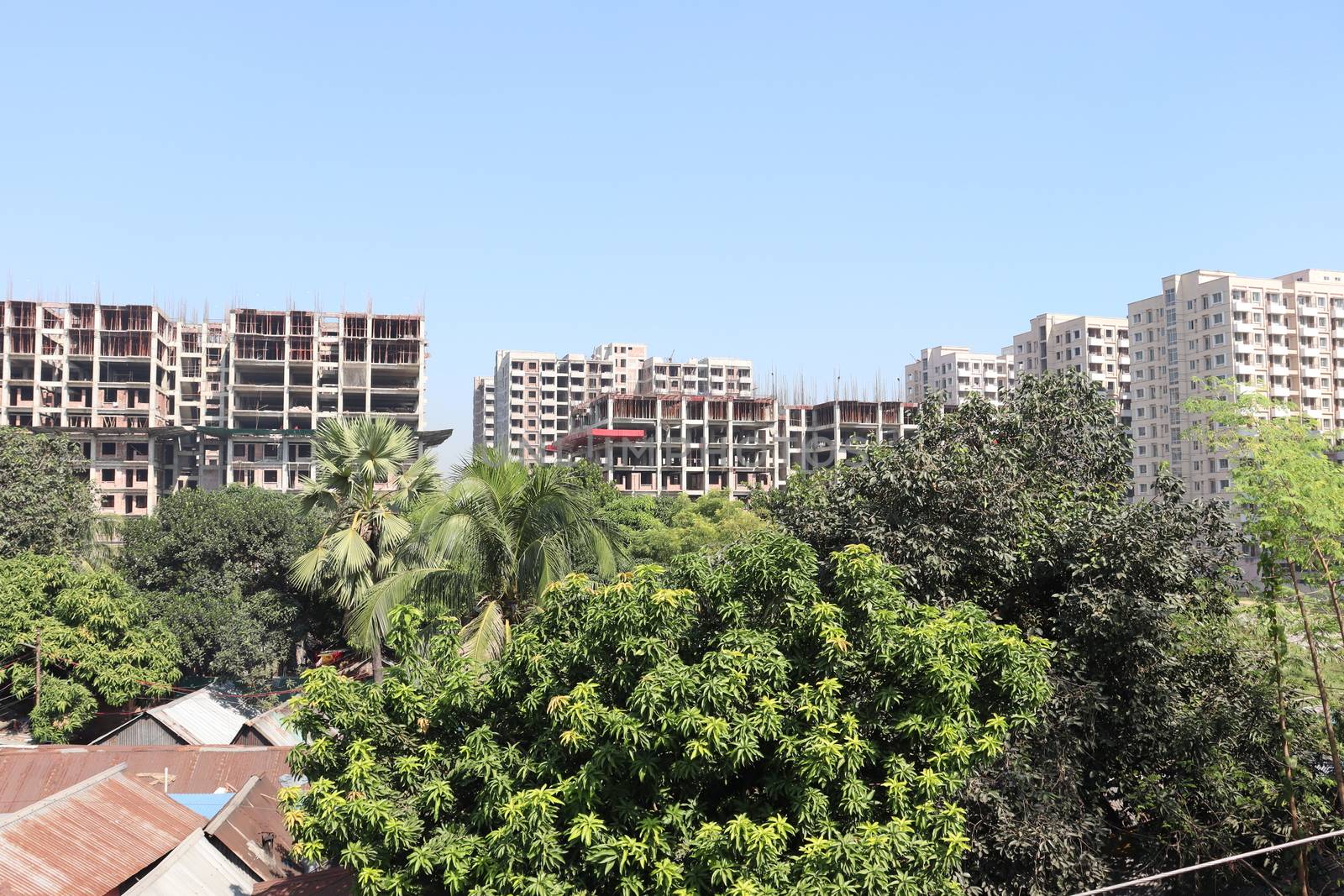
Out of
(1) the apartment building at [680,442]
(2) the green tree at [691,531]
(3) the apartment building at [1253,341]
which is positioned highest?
(3) the apartment building at [1253,341]

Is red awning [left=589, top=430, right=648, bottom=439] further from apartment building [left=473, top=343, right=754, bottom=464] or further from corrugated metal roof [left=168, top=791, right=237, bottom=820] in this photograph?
corrugated metal roof [left=168, top=791, right=237, bottom=820]

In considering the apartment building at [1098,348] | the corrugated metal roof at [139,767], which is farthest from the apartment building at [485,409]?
the corrugated metal roof at [139,767]

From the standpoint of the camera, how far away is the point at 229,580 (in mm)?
34438

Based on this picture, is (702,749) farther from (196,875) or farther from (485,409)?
(485,409)

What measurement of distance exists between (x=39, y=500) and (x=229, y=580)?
8072 millimetres

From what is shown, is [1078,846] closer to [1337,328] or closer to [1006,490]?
[1006,490]

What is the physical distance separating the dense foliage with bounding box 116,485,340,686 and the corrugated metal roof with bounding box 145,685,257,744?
2254 millimetres

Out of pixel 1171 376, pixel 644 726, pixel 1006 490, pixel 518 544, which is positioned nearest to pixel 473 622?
pixel 518 544

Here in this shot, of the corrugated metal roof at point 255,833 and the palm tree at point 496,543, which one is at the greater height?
the palm tree at point 496,543

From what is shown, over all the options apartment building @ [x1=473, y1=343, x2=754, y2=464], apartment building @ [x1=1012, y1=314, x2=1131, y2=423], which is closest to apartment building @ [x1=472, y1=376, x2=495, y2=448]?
apartment building @ [x1=473, y1=343, x2=754, y2=464]

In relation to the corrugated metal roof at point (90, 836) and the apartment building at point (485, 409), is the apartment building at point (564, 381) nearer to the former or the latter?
the apartment building at point (485, 409)

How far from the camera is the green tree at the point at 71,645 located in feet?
83.1

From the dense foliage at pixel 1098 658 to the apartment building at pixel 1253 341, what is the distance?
70019 millimetres

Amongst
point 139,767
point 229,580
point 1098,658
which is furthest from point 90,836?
point 229,580
